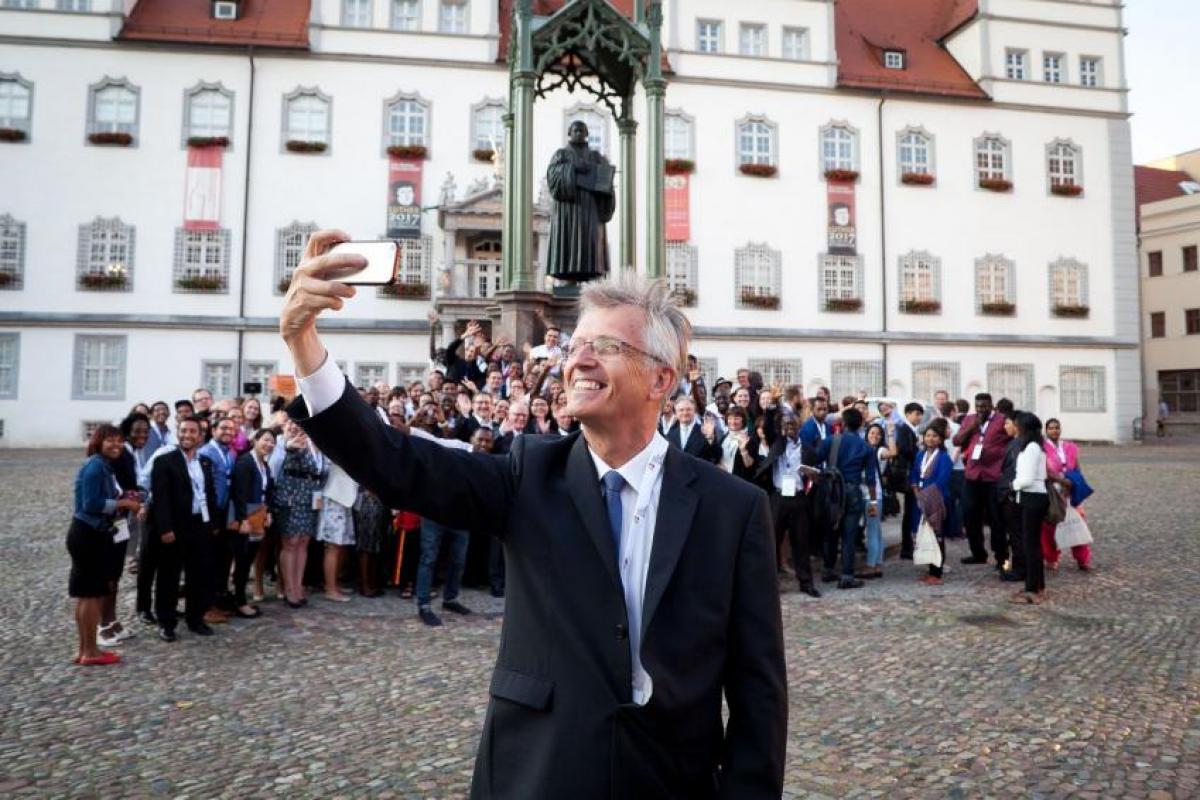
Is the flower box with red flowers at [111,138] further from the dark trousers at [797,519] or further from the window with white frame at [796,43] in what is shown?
the dark trousers at [797,519]

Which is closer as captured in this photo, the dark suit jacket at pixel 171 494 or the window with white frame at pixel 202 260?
the dark suit jacket at pixel 171 494

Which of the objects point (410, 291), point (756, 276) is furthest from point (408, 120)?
point (756, 276)

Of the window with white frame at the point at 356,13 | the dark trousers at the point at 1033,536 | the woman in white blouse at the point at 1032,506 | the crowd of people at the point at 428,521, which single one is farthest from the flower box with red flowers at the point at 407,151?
the dark trousers at the point at 1033,536

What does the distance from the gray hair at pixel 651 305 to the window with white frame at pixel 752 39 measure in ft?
101

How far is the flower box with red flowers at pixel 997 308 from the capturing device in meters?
31.0

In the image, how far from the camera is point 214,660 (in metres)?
6.13

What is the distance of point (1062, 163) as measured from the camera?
3192 centimetres

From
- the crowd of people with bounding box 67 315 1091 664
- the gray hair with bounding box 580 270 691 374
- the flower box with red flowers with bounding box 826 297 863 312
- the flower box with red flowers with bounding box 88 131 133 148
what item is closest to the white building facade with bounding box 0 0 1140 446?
the flower box with red flowers with bounding box 826 297 863 312

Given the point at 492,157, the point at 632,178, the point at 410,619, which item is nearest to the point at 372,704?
the point at 410,619

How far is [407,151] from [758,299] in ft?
42.2

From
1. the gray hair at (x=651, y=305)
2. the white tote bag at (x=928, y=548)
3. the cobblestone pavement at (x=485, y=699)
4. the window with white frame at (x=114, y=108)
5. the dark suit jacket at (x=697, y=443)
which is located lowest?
the cobblestone pavement at (x=485, y=699)

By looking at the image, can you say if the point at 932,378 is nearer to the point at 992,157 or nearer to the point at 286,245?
the point at 992,157

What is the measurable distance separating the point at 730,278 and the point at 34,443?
23.2 m

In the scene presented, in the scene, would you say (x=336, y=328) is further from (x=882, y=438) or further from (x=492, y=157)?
(x=882, y=438)
